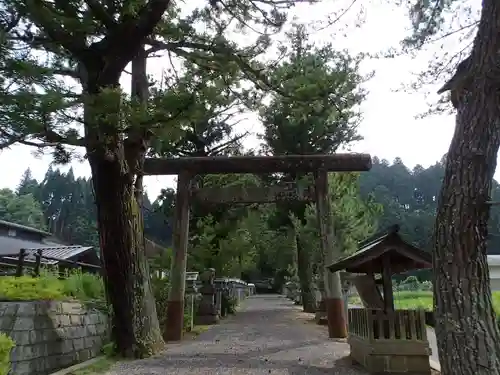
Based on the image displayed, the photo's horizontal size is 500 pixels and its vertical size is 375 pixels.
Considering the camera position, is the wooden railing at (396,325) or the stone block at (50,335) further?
the stone block at (50,335)

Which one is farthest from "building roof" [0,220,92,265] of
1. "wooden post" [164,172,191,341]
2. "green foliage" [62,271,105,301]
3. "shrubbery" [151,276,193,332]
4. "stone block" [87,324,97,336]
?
"stone block" [87,324,97,336]

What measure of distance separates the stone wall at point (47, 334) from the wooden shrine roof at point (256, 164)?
10.1 feet

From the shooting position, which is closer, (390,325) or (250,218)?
(390,325)

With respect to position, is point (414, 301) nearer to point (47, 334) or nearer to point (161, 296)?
point (161, 296)

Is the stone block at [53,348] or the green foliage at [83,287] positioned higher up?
the green foliage at [83,287]

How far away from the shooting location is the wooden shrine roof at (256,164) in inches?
339

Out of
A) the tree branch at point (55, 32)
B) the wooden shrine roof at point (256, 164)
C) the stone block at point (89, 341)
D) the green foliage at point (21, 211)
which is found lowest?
the stone block at point (89, 341)

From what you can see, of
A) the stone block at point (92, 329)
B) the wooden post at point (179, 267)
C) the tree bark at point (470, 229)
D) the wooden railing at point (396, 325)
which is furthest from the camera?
the wooden post at point (179, 267)

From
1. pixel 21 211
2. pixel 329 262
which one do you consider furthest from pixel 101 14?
pixel 21 211

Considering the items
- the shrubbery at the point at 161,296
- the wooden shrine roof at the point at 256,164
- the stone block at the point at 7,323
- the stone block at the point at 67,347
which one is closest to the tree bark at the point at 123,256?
the stone block at the point at 67,347

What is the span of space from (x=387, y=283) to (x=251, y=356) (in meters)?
2.38

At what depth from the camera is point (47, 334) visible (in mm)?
5625

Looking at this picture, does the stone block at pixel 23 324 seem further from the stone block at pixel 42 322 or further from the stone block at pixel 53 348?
the stone block at pixel 53 348

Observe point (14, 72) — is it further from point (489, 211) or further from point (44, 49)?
point (489, 211)
